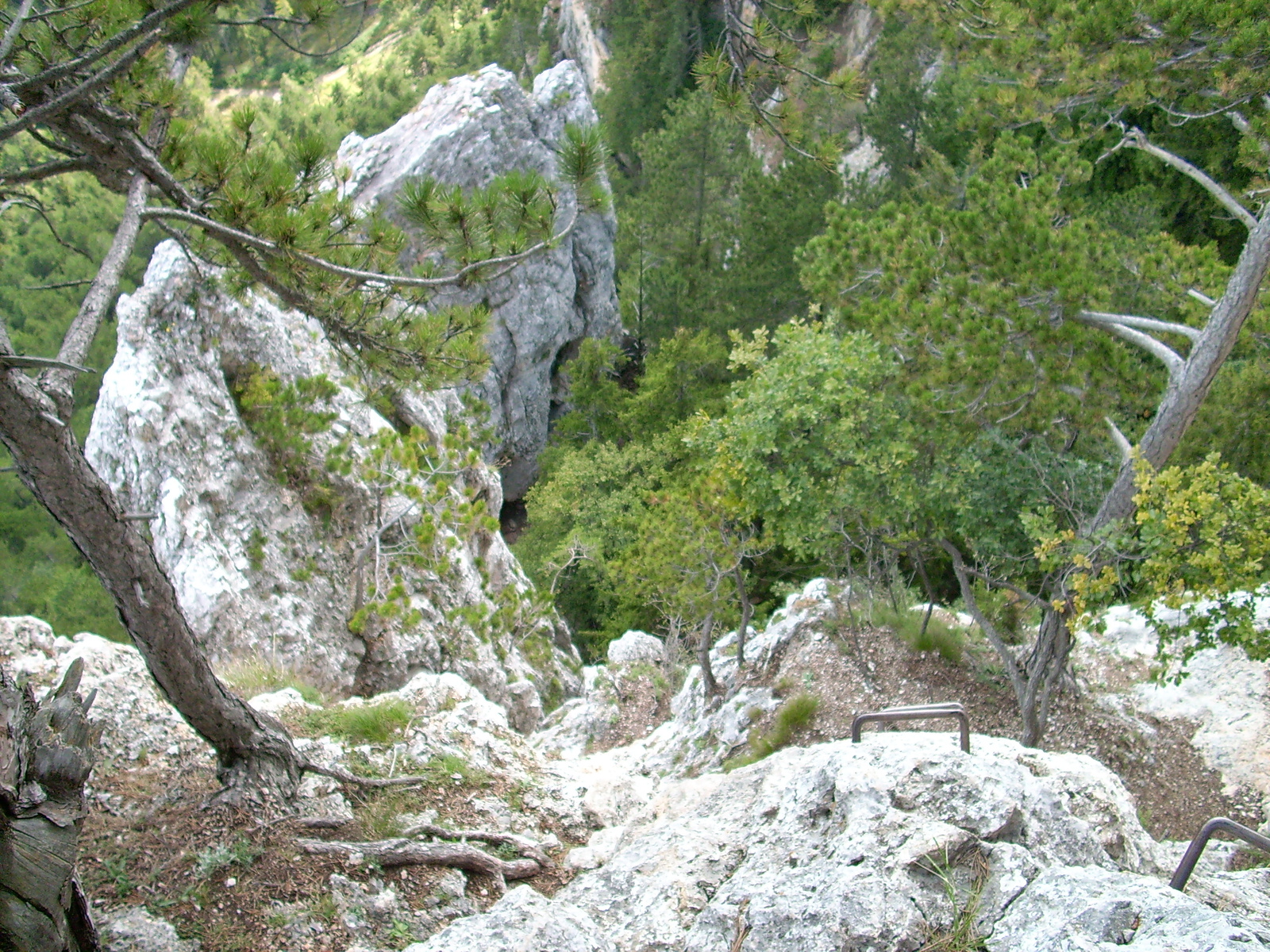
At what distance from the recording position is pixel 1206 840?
2562mm

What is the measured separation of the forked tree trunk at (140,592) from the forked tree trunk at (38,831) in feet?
1.45

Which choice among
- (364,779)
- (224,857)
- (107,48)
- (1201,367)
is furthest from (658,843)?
(1201,367)

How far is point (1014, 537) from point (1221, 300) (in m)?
2.19

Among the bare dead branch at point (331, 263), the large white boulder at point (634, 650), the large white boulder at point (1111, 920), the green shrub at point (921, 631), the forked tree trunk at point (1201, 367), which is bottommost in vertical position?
the large white boulder at point (634, 650)

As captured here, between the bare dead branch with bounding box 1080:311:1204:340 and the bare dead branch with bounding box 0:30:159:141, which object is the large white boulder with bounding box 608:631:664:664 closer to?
the bare dead branch with bounding box 1080:311:1204:340

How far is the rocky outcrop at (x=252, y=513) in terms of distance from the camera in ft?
27.3

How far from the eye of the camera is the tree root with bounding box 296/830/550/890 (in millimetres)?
3518

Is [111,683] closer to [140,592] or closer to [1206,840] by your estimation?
[140,592]

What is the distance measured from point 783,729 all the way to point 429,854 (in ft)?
12.9

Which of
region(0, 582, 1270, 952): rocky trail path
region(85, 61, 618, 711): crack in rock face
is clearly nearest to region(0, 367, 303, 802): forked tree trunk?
region(0, 582, 1270, 952): rocky trail path

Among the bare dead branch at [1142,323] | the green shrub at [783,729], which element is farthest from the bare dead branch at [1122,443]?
the green shrub at [783,729]

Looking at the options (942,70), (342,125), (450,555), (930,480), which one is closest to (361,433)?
(450,555)

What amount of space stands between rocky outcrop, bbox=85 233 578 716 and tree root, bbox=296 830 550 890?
4.96m

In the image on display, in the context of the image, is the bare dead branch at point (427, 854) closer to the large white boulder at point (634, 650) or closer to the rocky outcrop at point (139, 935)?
the rocky outcrop at point (139, 935)
